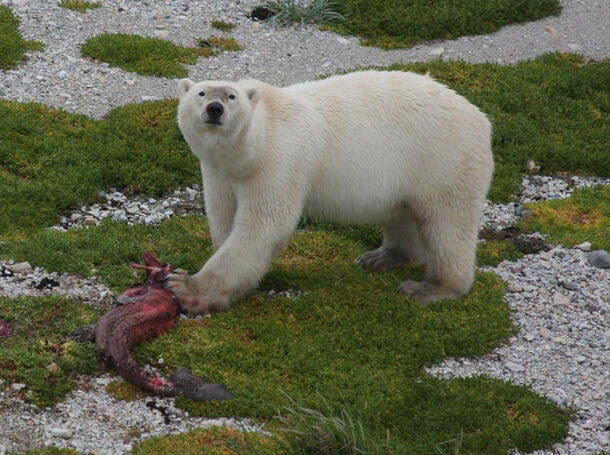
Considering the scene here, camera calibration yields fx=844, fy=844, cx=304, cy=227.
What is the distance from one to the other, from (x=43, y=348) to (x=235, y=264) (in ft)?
5.51

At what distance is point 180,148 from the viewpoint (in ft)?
34.6

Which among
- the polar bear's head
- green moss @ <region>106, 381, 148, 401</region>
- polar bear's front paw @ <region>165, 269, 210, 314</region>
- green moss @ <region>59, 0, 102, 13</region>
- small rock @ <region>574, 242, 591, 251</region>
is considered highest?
the polar bear's head

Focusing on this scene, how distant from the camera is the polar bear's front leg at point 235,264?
7.13m

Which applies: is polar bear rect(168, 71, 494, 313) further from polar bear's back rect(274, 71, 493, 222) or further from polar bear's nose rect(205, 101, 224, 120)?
polar bear's nose rect(205, 101, 224, 120)

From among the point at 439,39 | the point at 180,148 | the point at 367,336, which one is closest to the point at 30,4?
the point at 180,148

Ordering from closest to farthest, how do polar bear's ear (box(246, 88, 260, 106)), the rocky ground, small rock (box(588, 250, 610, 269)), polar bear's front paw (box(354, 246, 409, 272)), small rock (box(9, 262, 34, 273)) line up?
1. the rocky ground
2. polar bear's ear (box(246, 88, 260, 106))
3. small rock (box(9, 262, 34, 273))
4. polar bear's front paw (box(354, 246, 409, 272))
5. small rock (box(588, 250, 610, 269))

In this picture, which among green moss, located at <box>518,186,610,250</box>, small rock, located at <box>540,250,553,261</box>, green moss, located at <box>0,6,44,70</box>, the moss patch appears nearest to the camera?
small rock, located at <box>540,250,553,261</box>

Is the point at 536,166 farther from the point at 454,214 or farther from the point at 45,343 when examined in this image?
the point at 45,343

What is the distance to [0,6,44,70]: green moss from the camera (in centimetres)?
1195

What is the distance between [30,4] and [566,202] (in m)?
8.98

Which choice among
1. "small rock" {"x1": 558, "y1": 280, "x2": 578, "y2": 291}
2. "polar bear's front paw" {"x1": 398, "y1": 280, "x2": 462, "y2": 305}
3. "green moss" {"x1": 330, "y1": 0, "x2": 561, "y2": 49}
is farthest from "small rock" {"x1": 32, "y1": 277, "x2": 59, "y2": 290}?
"green moss" {"x1": 330, "y1": 0, "x2": 561, "y2": 49}

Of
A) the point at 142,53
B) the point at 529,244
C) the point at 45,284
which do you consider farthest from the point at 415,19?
the point at 45,284

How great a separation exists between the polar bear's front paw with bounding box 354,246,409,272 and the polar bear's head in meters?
2.47

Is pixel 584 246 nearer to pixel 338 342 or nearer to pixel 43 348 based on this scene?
pixel 338 342
